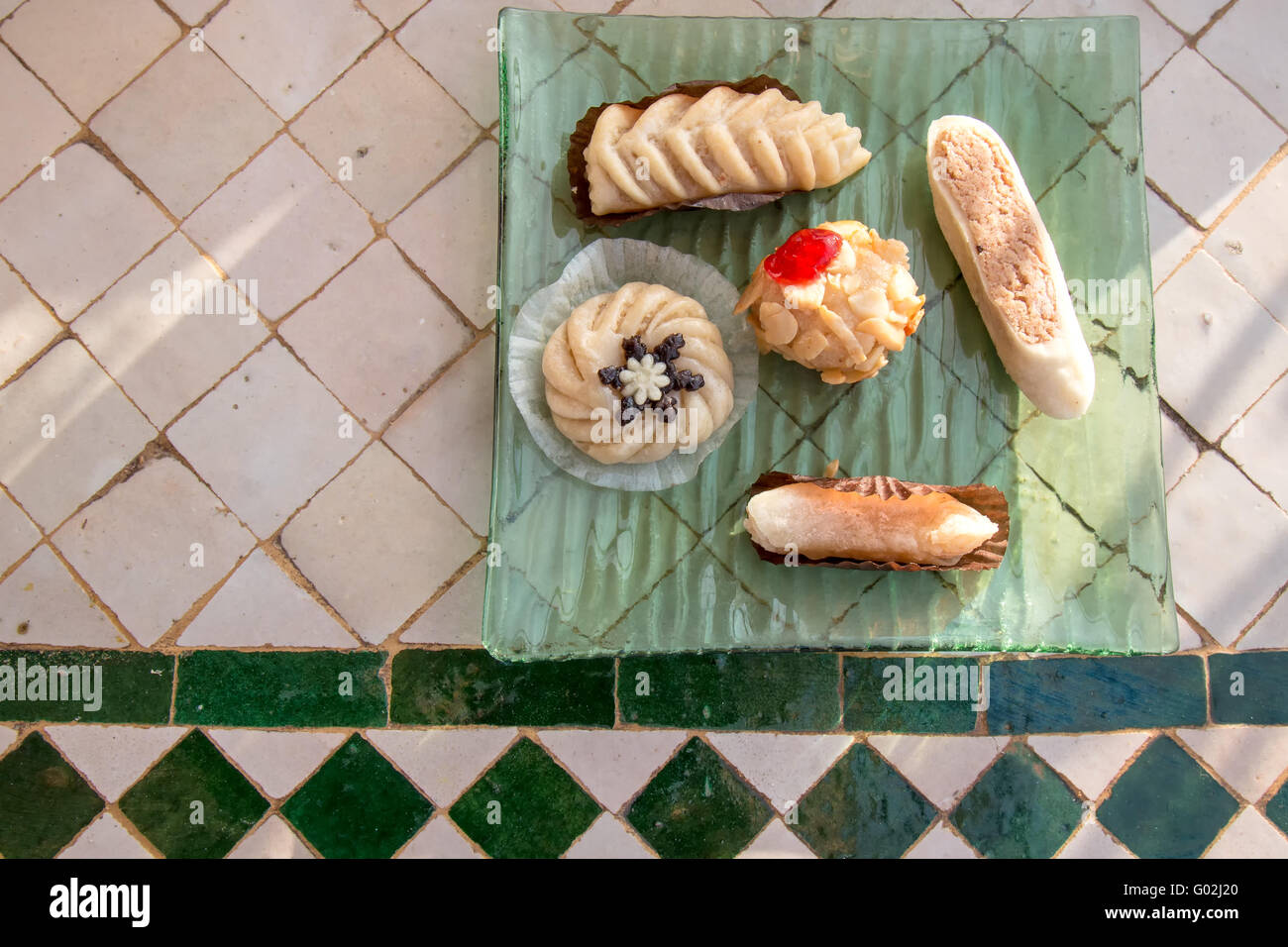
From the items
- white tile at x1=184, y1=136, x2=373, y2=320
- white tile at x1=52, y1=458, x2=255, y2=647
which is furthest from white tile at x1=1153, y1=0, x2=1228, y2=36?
white tile at x1=52, y1=458, x2=255, y2=647

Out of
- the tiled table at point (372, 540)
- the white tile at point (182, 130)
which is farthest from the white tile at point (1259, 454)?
the white tile at point (182, 130)

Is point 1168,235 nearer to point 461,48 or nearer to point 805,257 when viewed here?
point 805,257

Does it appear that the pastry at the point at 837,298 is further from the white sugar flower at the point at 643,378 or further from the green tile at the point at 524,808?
the green tile at the point at 524,808

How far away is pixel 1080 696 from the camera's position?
376 cm

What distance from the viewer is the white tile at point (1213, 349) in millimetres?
3867

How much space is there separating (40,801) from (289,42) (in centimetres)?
320

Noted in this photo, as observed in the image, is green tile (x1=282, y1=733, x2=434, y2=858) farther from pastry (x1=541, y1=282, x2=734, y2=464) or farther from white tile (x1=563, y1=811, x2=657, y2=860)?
pastry (x1=541, y1=282, x2=734, y2=464)

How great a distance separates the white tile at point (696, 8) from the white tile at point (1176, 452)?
2.41 m

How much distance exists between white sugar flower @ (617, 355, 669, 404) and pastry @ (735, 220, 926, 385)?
0.38 metres

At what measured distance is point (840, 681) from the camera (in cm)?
375

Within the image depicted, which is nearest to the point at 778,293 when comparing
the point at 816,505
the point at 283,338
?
the point at 816,505

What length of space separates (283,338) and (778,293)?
2.04 m

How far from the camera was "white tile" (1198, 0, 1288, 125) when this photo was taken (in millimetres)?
3947

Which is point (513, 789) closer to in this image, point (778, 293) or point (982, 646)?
point (982, 646)
